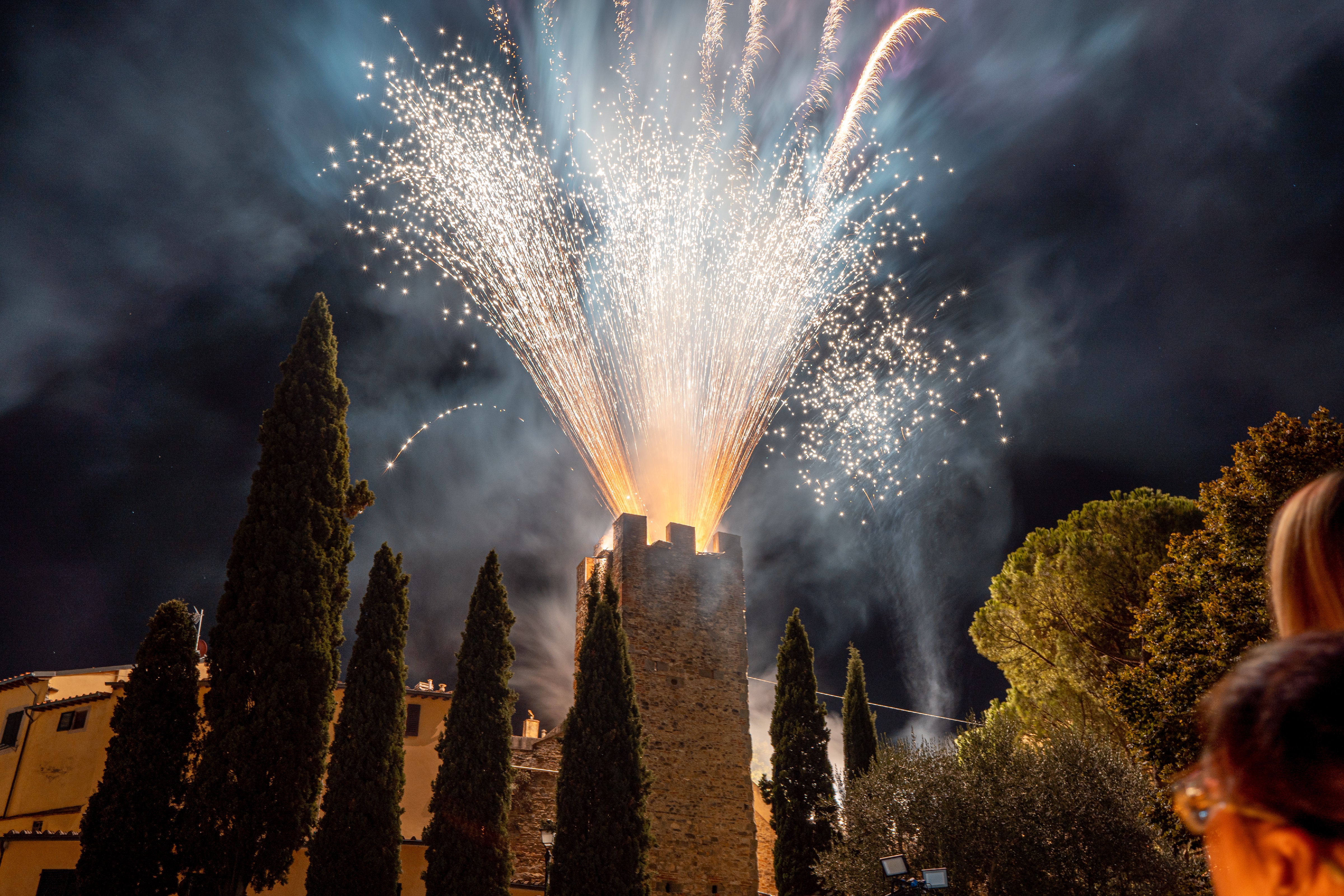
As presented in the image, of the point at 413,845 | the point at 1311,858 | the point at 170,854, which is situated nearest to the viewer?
the point at 1311,858

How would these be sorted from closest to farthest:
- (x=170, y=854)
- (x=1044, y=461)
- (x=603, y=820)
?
(x=170, y=854), (x=603, y=820), (x=1044, y=461)

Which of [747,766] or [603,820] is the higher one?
[747,766]

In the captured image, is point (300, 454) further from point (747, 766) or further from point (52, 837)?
point (747, 766)

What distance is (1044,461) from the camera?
25328mm

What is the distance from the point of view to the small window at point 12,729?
20.4 m

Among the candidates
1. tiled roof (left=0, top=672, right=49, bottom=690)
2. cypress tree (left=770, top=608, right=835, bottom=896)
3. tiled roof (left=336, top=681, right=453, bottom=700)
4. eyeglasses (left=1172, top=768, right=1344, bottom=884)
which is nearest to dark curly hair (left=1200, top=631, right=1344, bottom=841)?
eyeglasses (left=1172, top=768, right=1344, bottom=884)

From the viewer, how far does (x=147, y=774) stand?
515 inches

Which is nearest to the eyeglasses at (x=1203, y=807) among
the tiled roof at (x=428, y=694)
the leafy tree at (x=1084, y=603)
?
the leafy tree at (x=1084, y=603)

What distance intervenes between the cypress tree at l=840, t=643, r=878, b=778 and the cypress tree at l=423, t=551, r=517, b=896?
10345 millimetres

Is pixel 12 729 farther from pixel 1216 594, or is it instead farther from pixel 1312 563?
pixel 1312 563

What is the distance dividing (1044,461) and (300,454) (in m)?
21.0

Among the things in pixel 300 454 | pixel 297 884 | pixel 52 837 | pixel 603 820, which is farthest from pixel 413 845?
pixel 300 454

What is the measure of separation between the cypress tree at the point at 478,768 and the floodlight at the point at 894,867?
10500 mm

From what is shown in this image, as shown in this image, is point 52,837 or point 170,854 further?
point 52,837
